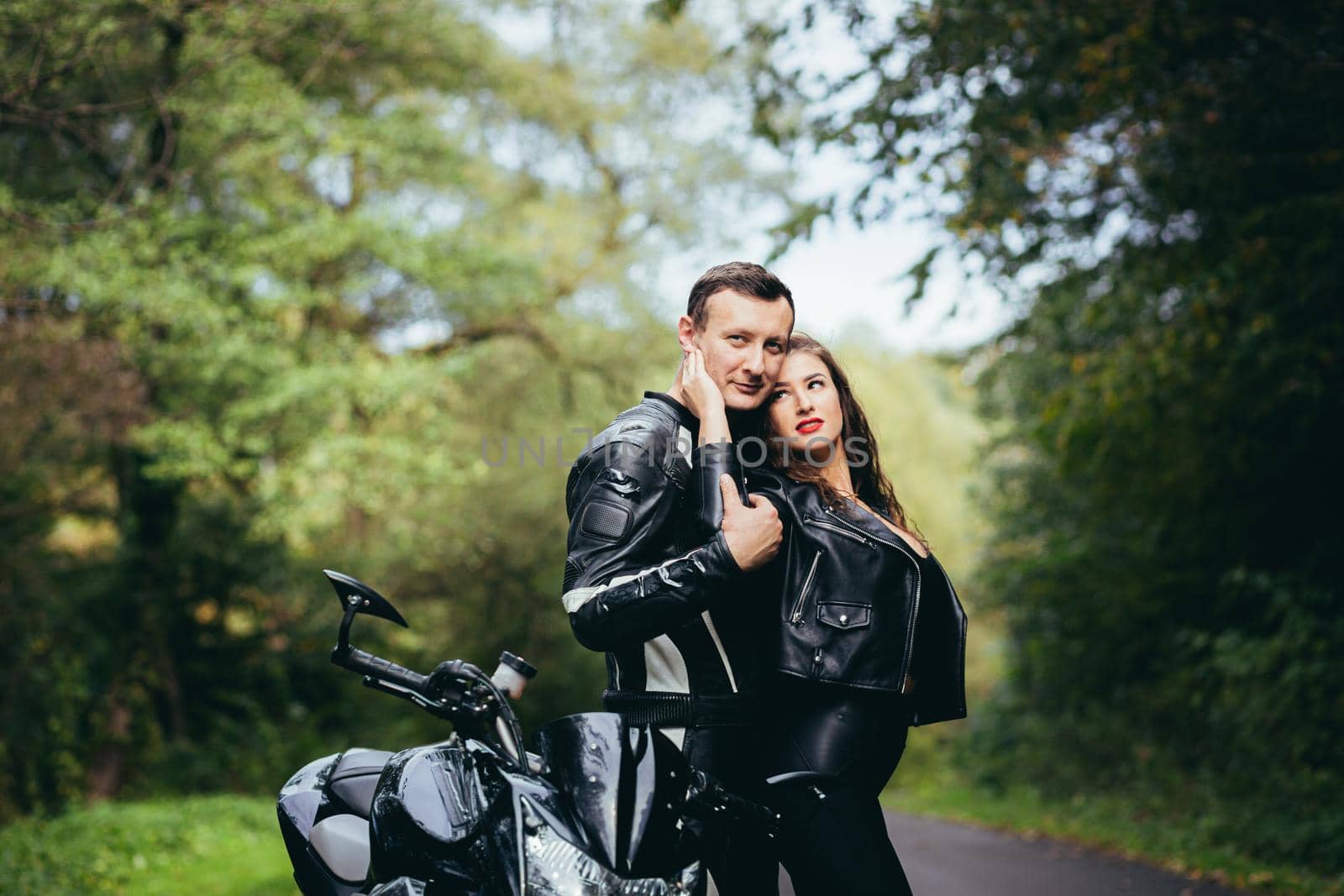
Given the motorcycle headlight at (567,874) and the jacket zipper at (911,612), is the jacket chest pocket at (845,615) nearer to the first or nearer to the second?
the jacket zipper at (911,612)

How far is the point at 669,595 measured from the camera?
246cm

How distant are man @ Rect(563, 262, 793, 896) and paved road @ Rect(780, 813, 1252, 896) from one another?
478 centimetres

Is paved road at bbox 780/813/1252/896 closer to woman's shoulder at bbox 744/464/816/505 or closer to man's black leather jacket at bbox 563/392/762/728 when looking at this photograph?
woman's shoulder at bbox 744/464/816/505

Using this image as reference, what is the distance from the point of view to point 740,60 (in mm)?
21062

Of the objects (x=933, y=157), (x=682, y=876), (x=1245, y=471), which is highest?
(x=933, y=157)

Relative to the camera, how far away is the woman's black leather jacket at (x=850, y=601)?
273 cm

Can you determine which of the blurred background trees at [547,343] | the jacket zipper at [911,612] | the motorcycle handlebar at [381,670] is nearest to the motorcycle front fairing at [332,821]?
the motorcycle handlebar at [381,670]

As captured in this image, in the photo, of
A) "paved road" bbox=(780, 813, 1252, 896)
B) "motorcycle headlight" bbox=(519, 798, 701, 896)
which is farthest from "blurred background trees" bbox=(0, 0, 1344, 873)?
"motorcycle headlight" bbox=(519, 798, 701, 896)

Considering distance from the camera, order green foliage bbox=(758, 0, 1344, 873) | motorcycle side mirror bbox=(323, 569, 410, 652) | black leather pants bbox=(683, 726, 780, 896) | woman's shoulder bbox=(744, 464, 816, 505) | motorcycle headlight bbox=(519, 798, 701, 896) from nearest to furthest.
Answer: motorcycle headlight bbox=(519, 798, 701, 896) < motorcycle side mirror bbox=(323, 569, 410, 652) < black leather pants bbox=(683, 726, 780, 896) < woman's shoulder bbox=(744, 464, 816, 505) < green foliage bbox=(758, 0, 1344, 873)

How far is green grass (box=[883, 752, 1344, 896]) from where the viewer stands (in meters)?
7.45

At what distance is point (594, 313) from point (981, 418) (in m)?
6.51

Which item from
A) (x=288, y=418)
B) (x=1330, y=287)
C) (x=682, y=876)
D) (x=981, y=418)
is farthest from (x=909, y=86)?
(x=981, y=418)

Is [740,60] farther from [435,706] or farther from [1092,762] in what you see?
[435,706]

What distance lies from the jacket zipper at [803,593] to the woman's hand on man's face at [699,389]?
1.35 feet
